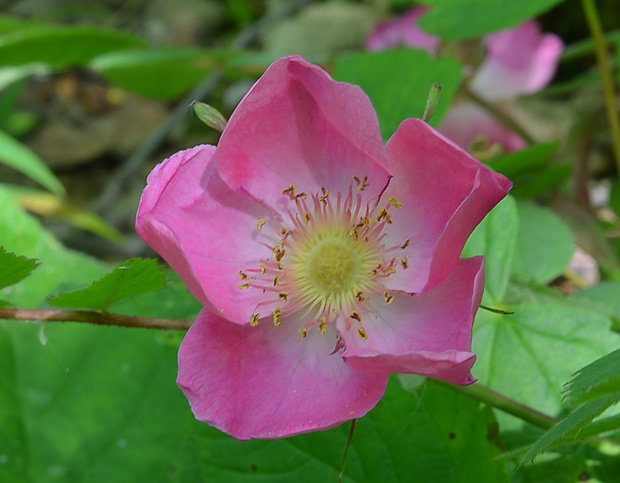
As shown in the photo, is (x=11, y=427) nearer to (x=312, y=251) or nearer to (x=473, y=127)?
(x=312, y=251)

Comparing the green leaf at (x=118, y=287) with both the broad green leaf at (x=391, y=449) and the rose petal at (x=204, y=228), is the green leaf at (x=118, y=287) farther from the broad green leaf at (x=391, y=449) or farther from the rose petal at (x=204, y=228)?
the broad green leaf at (x=391, y=449)

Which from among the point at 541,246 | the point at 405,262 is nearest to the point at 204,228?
the point at 405,262

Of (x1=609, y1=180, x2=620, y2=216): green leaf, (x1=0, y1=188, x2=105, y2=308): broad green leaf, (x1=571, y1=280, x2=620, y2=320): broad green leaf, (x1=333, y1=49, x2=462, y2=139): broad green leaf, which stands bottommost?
(x1=0, y1=188, x2=105, y2=308): broad green leaf

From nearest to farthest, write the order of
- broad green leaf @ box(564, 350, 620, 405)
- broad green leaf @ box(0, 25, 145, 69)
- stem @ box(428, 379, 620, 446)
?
broad green leaf @ box(564, 350, 620, 405), stem @ box(428, 379, 620, 446), broad green leaf @ box(0, 25, 145, 69)

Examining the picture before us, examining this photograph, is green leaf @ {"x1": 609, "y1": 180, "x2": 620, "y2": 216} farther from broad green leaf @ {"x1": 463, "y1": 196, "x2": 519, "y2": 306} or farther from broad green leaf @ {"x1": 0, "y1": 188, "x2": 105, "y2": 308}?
broad green leaf @ {"x1": 0, "y1": 188, "x2": 105, "y2": 308}

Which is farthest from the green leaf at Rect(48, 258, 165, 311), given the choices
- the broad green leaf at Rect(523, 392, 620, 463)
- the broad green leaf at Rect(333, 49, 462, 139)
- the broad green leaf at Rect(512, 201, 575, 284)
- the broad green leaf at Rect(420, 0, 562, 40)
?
the broad green leaf at Rect(420, 0, 562, 40)
